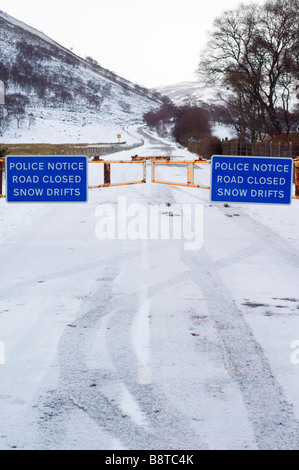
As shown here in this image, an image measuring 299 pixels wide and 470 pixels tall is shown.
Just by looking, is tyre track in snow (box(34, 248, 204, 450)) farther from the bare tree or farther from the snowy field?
the bare tree

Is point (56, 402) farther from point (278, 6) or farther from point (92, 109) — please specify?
point (92, 109)

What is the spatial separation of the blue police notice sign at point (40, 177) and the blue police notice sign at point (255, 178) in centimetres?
263

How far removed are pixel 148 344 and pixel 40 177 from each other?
563 centimetres

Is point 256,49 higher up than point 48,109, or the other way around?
point 48,109

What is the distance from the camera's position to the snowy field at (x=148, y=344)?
397 centimetres

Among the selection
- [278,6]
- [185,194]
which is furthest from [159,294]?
[278,6]

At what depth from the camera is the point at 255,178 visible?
33.6ft

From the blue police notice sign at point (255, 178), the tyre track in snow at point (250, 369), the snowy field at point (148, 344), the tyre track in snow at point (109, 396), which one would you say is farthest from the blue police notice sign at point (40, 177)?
the tyre track in snow at point (109, 396)

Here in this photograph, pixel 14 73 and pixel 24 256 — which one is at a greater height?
pixel 14 73

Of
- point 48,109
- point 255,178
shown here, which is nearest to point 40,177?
point 255,178

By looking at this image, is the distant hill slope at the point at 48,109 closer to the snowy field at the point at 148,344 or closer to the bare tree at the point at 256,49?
the bare tree at the point at 256,49

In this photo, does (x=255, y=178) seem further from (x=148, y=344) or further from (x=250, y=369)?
(x=250, y=369)

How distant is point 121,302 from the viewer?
707 centimetres
